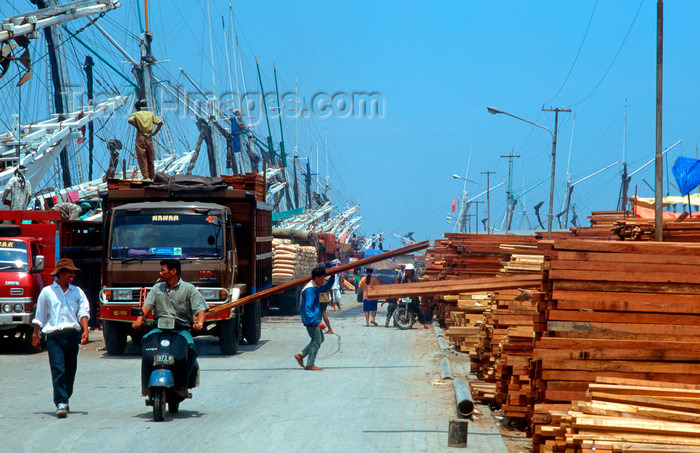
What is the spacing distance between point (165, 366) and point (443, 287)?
3.21 m

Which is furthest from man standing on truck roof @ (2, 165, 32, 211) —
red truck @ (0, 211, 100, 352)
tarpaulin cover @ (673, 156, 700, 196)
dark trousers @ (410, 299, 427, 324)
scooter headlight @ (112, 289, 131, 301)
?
tarpaulin cover @ (673, 156, 700, 196)

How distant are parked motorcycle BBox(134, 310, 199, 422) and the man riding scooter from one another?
0.14ft

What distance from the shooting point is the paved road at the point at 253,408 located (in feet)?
27.1

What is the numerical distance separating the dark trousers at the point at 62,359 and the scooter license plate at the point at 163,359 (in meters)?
1.24

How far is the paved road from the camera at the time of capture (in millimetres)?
8266

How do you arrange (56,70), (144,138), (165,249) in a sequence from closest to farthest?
(165,249) < (144,138) < (56,70)

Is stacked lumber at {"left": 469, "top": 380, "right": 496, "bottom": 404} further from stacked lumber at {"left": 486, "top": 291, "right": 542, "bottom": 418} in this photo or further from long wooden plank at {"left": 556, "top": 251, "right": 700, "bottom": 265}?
long wooden plank at {"left": 556, "top": 251, "right": 700, "bottom": 265}

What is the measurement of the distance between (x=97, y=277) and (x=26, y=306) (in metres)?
5.09

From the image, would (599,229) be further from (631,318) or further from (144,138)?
(631,318)

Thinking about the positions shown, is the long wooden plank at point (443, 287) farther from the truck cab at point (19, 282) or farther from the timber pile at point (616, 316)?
the truck cab at point (19, 282)

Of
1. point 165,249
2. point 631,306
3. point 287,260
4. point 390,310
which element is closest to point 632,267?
point 631,306

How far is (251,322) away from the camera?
19484 millimetres

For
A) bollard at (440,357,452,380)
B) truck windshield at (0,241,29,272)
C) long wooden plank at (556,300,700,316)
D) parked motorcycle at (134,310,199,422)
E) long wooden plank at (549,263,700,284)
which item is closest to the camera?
long wooden plank at (556,300,700,316)

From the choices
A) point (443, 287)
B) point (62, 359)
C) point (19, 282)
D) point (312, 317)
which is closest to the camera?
point (443, 287)
